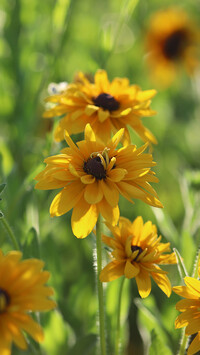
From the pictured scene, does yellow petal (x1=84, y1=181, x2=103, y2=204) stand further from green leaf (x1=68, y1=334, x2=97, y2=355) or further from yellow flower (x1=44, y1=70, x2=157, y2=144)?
green leaf (x1=68, y1=334, x2=97, y2=355)

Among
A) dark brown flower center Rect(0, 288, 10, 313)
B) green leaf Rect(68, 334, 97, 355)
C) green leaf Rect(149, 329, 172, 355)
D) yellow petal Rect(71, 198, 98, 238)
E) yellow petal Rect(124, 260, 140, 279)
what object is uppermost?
yellow petal Rect(71, 198, 98, 238)

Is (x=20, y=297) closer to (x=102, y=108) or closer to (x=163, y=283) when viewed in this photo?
(x=163, y=283)

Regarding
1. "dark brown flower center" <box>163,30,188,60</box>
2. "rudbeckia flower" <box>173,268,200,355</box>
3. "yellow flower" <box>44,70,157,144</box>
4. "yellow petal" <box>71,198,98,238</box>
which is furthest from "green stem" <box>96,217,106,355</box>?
"dark brown flower center" <box>163,30,188,60</box>

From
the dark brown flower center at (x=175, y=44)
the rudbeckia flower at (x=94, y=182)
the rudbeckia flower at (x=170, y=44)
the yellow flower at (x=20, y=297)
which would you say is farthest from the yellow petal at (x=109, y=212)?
the dark brown flower center at (x=175, y=44)

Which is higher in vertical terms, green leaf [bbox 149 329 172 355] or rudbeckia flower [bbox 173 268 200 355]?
rudbeckia flower [bbox 173 268 200 355]

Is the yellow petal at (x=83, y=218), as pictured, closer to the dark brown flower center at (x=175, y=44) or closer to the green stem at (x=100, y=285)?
the green stem at (x=100, y=285)

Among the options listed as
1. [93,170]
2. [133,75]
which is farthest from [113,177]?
[133,75]

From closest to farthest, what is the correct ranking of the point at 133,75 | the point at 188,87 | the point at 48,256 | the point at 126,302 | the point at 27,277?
the point at 27,277, the point at 126,302, the point at 48,256, the point at 133,75, the point at 188,87

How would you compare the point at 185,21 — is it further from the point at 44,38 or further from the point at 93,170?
the point at 93,170
